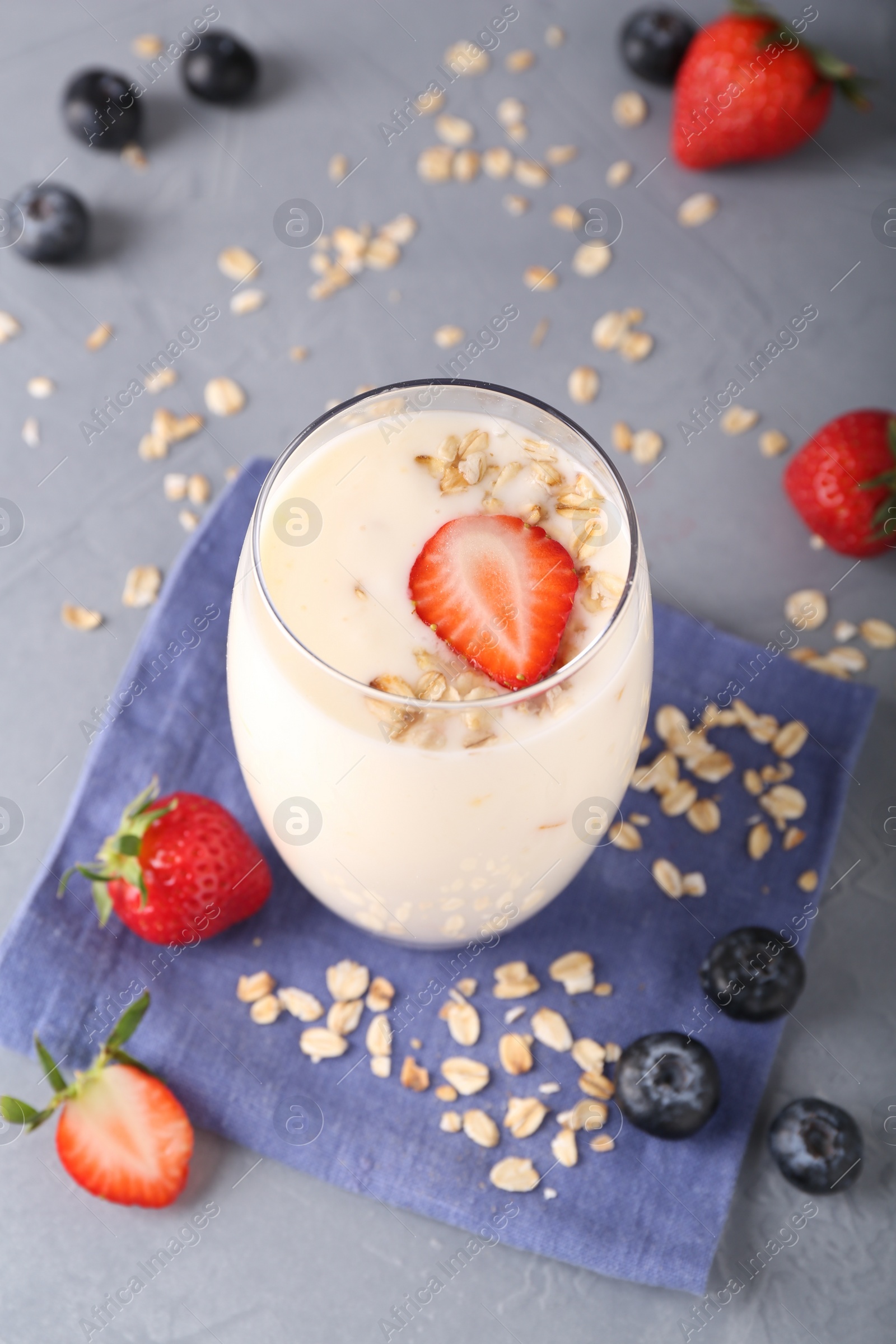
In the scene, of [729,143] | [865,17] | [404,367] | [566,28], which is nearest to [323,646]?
[404,367]

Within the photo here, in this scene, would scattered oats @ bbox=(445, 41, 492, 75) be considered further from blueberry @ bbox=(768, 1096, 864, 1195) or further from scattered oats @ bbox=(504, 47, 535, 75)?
blueberry @ bbox=(768, 1096, 864, 1195)

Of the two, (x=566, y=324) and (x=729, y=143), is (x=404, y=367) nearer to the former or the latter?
(x=566, y=324)

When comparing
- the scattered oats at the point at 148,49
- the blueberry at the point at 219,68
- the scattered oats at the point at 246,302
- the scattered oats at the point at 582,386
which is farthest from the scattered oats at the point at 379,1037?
the scattered oats at the point at 148,49

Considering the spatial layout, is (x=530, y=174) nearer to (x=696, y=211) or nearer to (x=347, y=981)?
(x=696, y=211)

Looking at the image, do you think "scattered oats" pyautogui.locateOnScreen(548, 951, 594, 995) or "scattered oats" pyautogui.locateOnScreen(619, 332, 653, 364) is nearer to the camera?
"scattered oats" pyautogui.locateOnScreen(548, 951, 594, 995)

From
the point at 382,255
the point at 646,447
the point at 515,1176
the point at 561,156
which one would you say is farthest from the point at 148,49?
the point at 515,1176

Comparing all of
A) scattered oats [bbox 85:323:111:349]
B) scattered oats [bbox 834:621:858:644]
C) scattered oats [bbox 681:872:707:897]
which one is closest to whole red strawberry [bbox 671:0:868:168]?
scattered oats [bbox 834:621:858:644]

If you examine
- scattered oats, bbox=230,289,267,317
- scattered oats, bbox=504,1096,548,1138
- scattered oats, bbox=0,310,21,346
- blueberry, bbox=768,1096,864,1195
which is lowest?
blueberry, bbox=768,1096,864,1195
